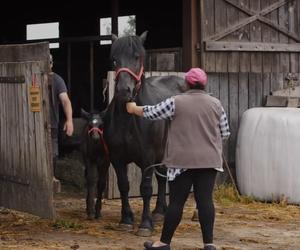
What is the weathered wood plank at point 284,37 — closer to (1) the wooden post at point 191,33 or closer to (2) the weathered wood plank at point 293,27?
(2) the weathered wood plank at point 293,27

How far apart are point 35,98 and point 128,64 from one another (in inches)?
39.1

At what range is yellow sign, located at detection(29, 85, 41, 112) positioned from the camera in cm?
732

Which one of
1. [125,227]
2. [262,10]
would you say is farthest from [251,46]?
[125,227]

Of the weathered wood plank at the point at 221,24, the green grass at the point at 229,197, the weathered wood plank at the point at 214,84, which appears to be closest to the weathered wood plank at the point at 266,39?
the weathered wood plank at the point at 221,24

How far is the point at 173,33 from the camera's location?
614 inches

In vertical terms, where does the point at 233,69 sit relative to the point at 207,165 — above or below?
above

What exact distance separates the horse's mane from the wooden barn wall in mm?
3386

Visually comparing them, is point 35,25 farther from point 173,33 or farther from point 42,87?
point 42,87

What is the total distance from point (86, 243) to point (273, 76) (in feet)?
18.1

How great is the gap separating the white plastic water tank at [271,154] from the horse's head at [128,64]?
3.32 m

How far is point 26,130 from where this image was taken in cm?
761

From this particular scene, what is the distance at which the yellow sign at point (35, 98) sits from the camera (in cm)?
732

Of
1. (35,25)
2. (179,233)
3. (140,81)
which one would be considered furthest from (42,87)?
(35,25)

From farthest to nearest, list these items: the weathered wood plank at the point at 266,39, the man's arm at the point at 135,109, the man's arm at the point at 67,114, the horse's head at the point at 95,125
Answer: the weathered wood plank at the point at 266,39 → the horse's head at the point at 95,125 → the man's arm at the point at 67,114 → the man's arm at the point at 135,109
